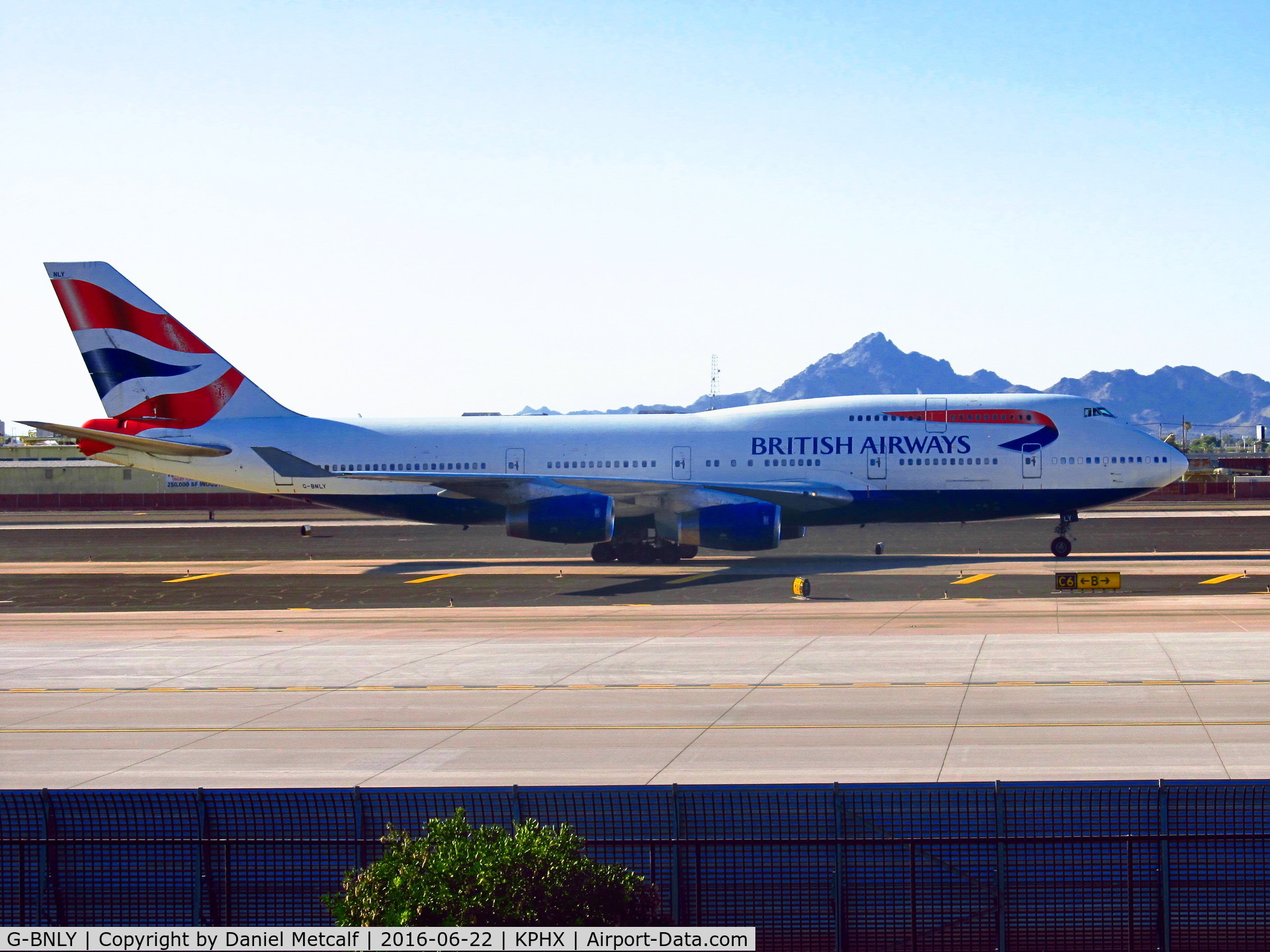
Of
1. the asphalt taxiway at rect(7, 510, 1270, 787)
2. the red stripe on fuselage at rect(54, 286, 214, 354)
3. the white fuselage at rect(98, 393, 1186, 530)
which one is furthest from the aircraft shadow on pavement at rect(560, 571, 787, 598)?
the red stripe on fuselage at rect(54, 286, 214, 354)

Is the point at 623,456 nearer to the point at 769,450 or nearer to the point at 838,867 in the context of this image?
the point at 769,450

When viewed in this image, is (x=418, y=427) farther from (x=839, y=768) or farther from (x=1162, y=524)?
(x=1162, y=524)

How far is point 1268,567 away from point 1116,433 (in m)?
7.98

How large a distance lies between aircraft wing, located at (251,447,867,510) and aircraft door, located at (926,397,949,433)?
12.3 ft

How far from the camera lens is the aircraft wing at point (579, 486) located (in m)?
46.3

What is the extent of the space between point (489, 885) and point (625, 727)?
10.9 m

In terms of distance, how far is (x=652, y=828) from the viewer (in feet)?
39.2

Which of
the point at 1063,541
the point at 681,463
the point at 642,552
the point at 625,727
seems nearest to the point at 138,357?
the point at 642,552

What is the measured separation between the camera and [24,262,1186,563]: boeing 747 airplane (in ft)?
153

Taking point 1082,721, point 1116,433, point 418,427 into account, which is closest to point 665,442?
point 418,427

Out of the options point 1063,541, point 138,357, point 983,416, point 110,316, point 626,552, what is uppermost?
point 110,316

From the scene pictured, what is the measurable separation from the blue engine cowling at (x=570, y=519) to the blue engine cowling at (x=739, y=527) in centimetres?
344

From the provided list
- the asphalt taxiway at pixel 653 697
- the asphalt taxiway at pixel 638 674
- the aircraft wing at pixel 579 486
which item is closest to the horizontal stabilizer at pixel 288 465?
the aircraft wing at pixel 579 486

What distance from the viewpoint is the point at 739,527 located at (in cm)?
4409
